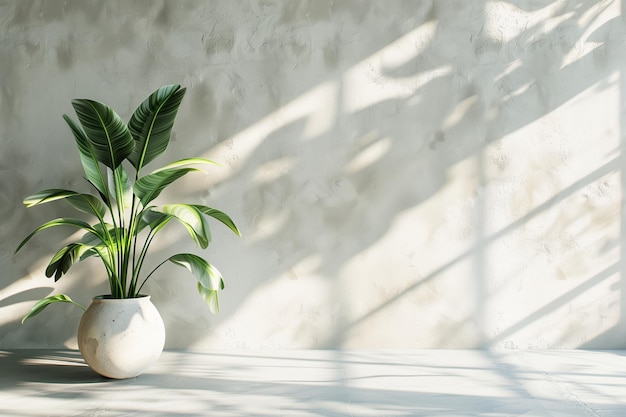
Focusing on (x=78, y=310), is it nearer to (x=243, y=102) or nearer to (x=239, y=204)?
(x=239, y=204)

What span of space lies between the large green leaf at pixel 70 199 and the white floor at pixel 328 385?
74 centimetres

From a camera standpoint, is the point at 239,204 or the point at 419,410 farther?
the point at 239,204

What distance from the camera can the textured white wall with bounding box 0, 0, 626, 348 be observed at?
3281mm

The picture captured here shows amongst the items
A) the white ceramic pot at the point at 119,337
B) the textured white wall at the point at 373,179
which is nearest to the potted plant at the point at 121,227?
the white ceramic pot at the point at 119,337

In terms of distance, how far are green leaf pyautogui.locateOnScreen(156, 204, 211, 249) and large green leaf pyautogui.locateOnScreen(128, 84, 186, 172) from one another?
0.31 metres

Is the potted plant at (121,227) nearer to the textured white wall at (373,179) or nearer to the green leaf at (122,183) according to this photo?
the green leaf at (122,183)

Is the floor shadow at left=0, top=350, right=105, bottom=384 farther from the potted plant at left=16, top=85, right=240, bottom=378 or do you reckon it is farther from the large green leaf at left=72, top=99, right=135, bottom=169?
the large green leaf at left=72, top=99, right=135, bottom=169

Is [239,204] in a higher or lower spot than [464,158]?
Answer: lower

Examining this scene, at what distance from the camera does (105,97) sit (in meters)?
3.30

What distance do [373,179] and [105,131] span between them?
4.41ft

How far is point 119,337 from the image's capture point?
2662 millimetres

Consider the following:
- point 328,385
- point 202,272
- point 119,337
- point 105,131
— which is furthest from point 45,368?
point 328,385

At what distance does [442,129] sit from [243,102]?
3.38 ft

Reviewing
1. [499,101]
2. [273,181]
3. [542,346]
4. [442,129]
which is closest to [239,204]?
[273,181]
